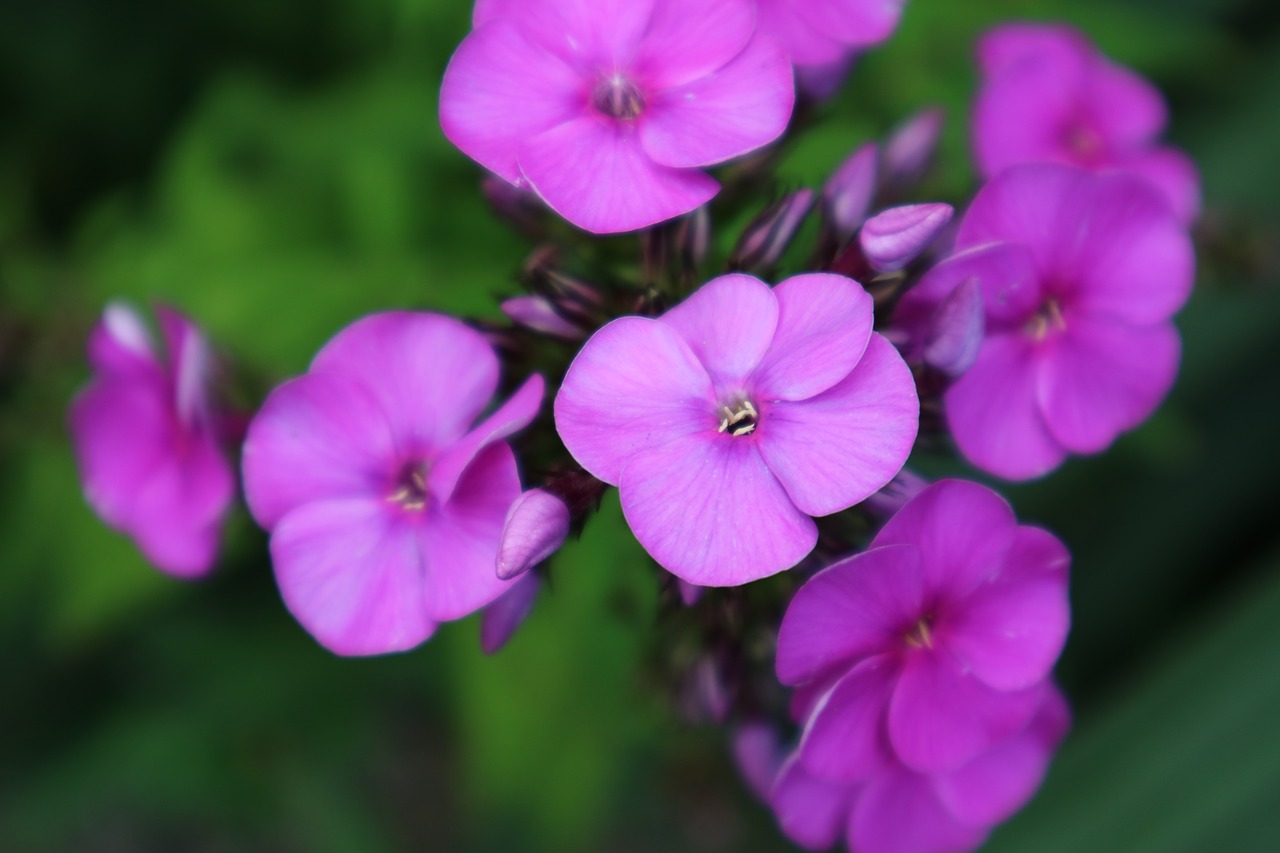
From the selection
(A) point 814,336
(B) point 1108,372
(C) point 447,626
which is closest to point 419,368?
(A) point 814,336

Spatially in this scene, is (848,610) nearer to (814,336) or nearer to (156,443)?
(814,336)

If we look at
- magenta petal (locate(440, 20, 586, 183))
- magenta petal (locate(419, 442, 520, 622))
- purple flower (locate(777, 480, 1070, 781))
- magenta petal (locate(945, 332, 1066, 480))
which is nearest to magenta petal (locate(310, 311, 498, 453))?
magenta petal (locate(419, 442, 520, 622))

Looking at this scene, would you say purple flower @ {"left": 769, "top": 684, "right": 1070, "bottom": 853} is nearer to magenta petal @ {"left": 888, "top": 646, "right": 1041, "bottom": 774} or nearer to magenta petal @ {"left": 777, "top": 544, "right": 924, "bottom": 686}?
magenta petal @ {"left": 888, "top": 646, "right": 1041, "bottom": 774}

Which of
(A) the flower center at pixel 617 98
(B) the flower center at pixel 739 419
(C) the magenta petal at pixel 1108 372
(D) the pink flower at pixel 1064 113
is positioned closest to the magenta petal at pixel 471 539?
(B) the flower center at pixel 739 419

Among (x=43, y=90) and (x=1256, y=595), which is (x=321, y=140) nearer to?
(x=43, y=90)

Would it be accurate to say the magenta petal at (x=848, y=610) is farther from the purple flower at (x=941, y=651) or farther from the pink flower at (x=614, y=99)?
A: the pink flower at (x=614, y=99)

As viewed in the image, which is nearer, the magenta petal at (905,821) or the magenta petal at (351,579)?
the magenta petal at (351,579)

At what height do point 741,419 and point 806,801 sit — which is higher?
point 741,419
